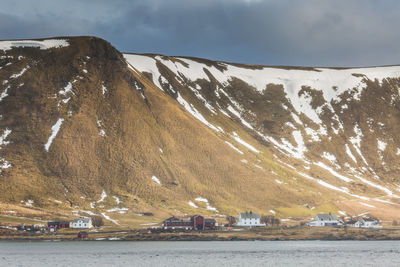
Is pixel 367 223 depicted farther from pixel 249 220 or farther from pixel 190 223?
pixel 190 223

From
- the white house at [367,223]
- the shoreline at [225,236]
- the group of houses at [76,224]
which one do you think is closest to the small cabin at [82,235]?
the shoreline at [225,236]

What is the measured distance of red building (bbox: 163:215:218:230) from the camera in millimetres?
151750

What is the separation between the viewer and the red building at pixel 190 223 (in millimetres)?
151750

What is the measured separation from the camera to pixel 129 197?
174 meters

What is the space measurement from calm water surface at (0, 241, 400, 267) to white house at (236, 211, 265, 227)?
48218mm

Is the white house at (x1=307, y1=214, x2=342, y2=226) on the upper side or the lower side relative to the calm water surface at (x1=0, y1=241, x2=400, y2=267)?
upper

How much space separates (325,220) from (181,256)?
83.8 metres

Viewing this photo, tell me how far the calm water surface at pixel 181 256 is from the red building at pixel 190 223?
30.1 m

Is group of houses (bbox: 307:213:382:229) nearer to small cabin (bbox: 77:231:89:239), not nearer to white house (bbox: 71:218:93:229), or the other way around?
white house (bbox: 71:218:93:229)

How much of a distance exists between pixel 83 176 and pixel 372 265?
114420 mm

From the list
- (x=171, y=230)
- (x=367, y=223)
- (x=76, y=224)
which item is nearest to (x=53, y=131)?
(x=76, y=224)

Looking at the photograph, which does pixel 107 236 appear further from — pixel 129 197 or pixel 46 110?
pixel 46 110

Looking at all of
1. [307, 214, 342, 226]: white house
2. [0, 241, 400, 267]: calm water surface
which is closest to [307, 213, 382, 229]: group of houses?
[307, 214, 342, 226]: white house

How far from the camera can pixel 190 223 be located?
15338cm
